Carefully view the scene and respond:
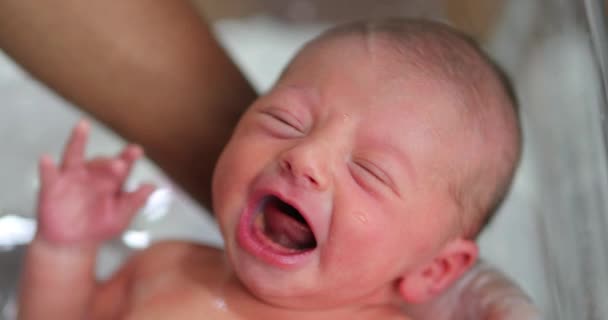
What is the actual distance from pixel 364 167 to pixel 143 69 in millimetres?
315

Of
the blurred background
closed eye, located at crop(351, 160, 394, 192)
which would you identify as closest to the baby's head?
closed eye, located at crop(351, 160, 394, 192)

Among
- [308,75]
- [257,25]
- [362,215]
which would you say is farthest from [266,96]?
[257,25]

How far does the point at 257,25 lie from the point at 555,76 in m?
0.55

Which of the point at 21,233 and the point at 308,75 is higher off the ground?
the point at 308,75

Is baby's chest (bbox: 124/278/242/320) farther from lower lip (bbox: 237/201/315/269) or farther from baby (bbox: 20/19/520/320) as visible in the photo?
lower lip (bbox: 237/201/315/269)

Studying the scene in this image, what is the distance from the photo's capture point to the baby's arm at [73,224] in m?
0.76

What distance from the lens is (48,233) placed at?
0.77m

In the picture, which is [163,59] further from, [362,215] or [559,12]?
[559,12]

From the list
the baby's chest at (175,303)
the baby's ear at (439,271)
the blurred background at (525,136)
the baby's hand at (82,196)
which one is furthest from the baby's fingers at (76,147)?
the baby's ear at (439,271)

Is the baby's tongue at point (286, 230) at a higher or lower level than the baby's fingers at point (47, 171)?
higher

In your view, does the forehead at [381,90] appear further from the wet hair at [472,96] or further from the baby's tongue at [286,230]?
the baby's tongue at [286,230]

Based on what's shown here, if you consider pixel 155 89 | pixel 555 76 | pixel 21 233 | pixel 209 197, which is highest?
pixel 555 76

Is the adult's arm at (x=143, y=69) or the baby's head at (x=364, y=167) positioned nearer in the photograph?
the baby's head at (x=364, y=167)

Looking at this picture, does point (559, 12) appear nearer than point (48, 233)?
No
